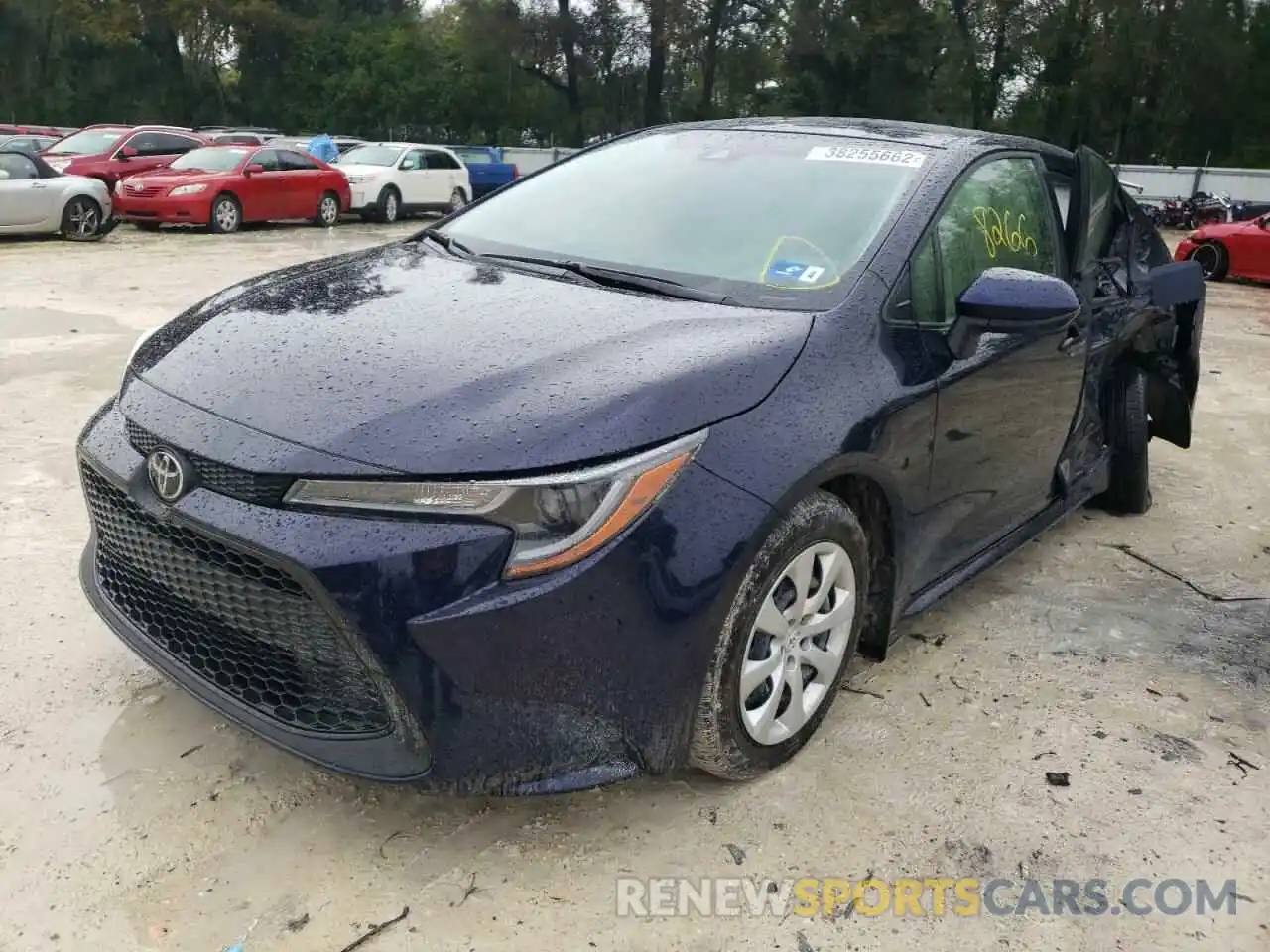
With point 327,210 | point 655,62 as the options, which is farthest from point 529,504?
point 655,62

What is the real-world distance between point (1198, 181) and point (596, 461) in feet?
107

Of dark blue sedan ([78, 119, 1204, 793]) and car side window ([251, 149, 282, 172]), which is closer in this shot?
dark blue sedan ([78, 119, 1204, 793])

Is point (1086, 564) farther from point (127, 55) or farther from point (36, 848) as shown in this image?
point (127, 55)

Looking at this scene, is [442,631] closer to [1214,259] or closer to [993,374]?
[993,374]

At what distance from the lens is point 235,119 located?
140 feet

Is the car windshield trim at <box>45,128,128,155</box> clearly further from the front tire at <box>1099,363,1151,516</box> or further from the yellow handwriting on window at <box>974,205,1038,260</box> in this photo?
the yellow handwriting on window at <box>974,205,1038,260</box>

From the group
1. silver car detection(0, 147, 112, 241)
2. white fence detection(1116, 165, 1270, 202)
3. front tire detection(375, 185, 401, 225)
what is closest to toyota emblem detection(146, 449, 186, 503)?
silver car detection(0, 147, 112, 241)

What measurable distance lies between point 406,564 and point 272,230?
51.9ft

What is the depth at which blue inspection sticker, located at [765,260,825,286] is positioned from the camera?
282cm

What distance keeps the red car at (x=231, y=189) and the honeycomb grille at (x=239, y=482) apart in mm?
14265

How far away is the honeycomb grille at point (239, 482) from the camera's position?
2.10m

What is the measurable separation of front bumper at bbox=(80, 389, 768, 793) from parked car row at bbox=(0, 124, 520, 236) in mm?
10977

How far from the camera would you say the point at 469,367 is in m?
2.33

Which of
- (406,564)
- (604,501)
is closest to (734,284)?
(604,501)
